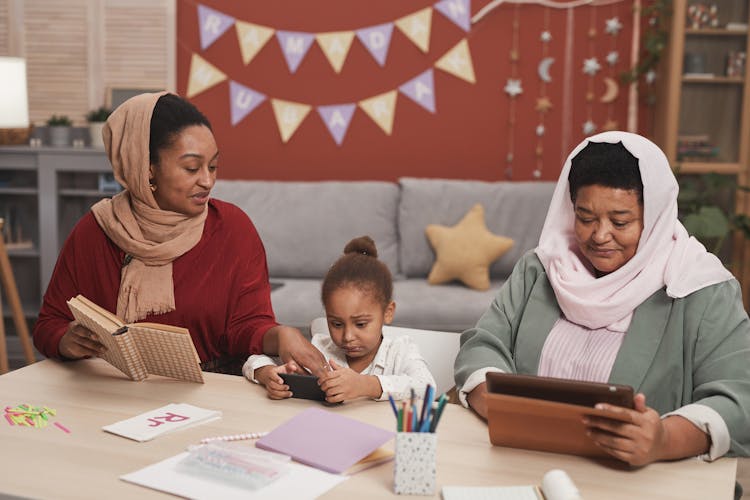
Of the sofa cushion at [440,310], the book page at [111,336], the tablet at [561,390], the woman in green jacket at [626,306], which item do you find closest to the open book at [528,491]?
the tablet at [561,390]

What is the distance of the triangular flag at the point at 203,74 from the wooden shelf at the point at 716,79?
8.29 ft

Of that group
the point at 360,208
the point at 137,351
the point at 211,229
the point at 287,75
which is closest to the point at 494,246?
the point at 360,208

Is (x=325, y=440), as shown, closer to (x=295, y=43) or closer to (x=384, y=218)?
(x=384, y=218)

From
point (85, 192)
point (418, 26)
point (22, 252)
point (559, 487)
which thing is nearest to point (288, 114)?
point (418, 26)

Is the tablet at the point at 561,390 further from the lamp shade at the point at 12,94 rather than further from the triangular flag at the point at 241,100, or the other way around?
the triangular flag at the point at 241,100

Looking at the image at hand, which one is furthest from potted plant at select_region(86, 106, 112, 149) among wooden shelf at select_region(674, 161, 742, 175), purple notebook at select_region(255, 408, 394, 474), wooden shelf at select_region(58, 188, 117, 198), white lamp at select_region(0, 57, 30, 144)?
purple notebook at select_region(255, 408, 394, 474)

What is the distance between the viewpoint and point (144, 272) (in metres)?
1.93

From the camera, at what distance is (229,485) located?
1190mm

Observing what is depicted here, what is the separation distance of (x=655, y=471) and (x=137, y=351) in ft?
3.32

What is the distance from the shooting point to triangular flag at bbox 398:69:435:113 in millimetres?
4598

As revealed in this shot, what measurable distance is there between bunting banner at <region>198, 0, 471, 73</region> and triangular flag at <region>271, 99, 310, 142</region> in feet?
0.63

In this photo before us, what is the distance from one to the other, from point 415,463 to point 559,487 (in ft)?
0.66

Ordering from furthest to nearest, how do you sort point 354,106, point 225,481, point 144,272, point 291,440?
point 354,106 → point 144,272 → point 291,440 → point 225,481

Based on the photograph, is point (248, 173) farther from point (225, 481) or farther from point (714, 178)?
point (225, 481)
